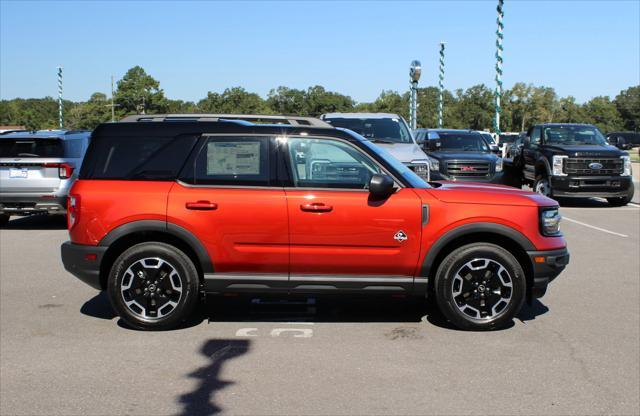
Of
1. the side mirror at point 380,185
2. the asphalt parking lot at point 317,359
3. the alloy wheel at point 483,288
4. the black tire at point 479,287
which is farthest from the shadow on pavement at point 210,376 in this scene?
the alloy wheel at point 483,288

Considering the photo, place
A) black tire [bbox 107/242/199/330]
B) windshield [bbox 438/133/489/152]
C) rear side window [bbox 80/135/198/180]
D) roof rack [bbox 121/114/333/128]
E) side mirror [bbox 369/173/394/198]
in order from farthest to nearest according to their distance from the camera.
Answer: windshield [bbox 438/133/489/152] → roof rack [bbox 121/114/333/128] → rear side window [bbox 80/135/198/180] → black tire [bbox 107/242/199/330] → side mirror [bbox 369/173/394/198]

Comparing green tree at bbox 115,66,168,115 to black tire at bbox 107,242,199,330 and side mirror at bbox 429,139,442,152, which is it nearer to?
side mirror at bbox 429,139,442,152

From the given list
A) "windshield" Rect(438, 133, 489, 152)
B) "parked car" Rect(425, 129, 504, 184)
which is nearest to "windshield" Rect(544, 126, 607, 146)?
"parked car" Rect(425, 129, 504, 184)

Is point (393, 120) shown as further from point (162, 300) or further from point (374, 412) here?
point (374, 412)

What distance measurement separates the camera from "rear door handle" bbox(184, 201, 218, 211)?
228 inches

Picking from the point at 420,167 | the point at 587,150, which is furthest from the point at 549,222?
the point at 587,150

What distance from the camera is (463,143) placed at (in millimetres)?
18594

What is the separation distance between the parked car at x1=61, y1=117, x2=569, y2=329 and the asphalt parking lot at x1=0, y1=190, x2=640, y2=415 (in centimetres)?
40

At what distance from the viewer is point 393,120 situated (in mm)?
13773

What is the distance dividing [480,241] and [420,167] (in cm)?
602

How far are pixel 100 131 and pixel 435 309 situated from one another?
3.59 metres

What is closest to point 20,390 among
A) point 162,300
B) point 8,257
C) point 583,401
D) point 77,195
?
point 162,300

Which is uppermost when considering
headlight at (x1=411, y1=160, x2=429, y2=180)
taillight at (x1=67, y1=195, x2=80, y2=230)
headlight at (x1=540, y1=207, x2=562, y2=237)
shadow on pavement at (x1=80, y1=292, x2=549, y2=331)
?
headlight at (x1=411, y1=160, x2=429, y2=180)

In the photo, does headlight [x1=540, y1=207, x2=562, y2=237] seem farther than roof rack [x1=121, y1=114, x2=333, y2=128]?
No
